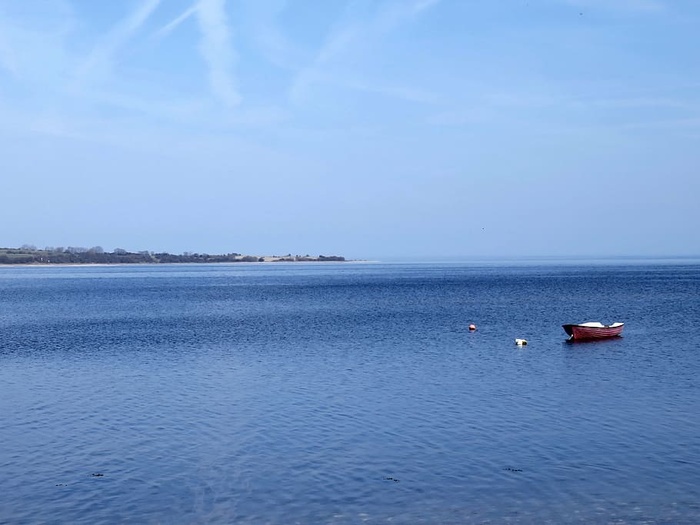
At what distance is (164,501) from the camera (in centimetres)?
1705

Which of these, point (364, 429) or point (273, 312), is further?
point (273, 312)

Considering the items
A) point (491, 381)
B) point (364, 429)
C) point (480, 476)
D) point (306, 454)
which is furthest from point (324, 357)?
point (480, 476)

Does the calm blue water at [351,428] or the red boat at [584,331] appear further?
the red boat at [584,331]

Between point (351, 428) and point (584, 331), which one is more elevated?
A: point (584, 331)

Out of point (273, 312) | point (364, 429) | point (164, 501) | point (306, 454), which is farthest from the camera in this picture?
point (273, 312)

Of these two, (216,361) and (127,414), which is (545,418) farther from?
(216,361)

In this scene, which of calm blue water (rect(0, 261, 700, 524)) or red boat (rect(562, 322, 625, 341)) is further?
red boat (rect(562, 322, 625, 341))

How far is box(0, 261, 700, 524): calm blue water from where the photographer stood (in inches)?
656

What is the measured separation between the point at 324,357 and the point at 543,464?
22201 mm

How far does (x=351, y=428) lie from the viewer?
2384 cm

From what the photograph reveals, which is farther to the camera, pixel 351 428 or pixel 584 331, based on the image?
pixel 584 331

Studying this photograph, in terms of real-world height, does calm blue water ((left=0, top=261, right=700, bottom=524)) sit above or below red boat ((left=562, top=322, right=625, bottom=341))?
below

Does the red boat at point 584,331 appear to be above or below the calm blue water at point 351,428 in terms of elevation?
above

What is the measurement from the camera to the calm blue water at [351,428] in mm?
16672
